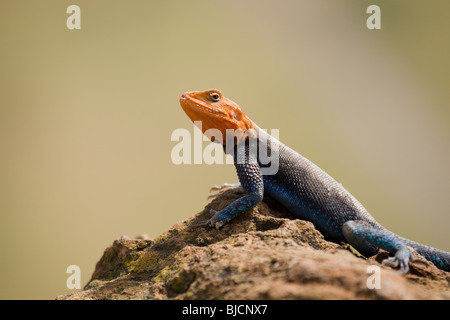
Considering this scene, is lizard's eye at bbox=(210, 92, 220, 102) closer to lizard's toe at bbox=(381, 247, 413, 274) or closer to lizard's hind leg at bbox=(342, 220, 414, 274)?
lizard's hind leg at bbox=(342, 220, 414, 274)

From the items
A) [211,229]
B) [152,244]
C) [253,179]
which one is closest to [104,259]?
[152,244]

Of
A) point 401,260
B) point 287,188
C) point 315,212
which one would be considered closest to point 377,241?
point 401,260

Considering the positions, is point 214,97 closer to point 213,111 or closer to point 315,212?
point 213,111

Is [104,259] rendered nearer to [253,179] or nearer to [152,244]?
[152,244]

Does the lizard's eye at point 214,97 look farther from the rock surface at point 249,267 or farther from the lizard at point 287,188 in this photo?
the rock surface at point 249,267

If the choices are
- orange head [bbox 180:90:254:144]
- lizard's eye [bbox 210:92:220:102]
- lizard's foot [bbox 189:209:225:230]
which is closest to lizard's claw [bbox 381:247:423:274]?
lizard's foot [bbox 189:209:225:230]

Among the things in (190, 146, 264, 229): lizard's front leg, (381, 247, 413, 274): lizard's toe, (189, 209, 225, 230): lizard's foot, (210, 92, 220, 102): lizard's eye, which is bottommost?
(381, 247, 413, 274): lizard's toe

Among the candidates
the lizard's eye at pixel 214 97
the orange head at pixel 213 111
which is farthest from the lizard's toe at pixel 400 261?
the lizard's eye at pixel 214 97
